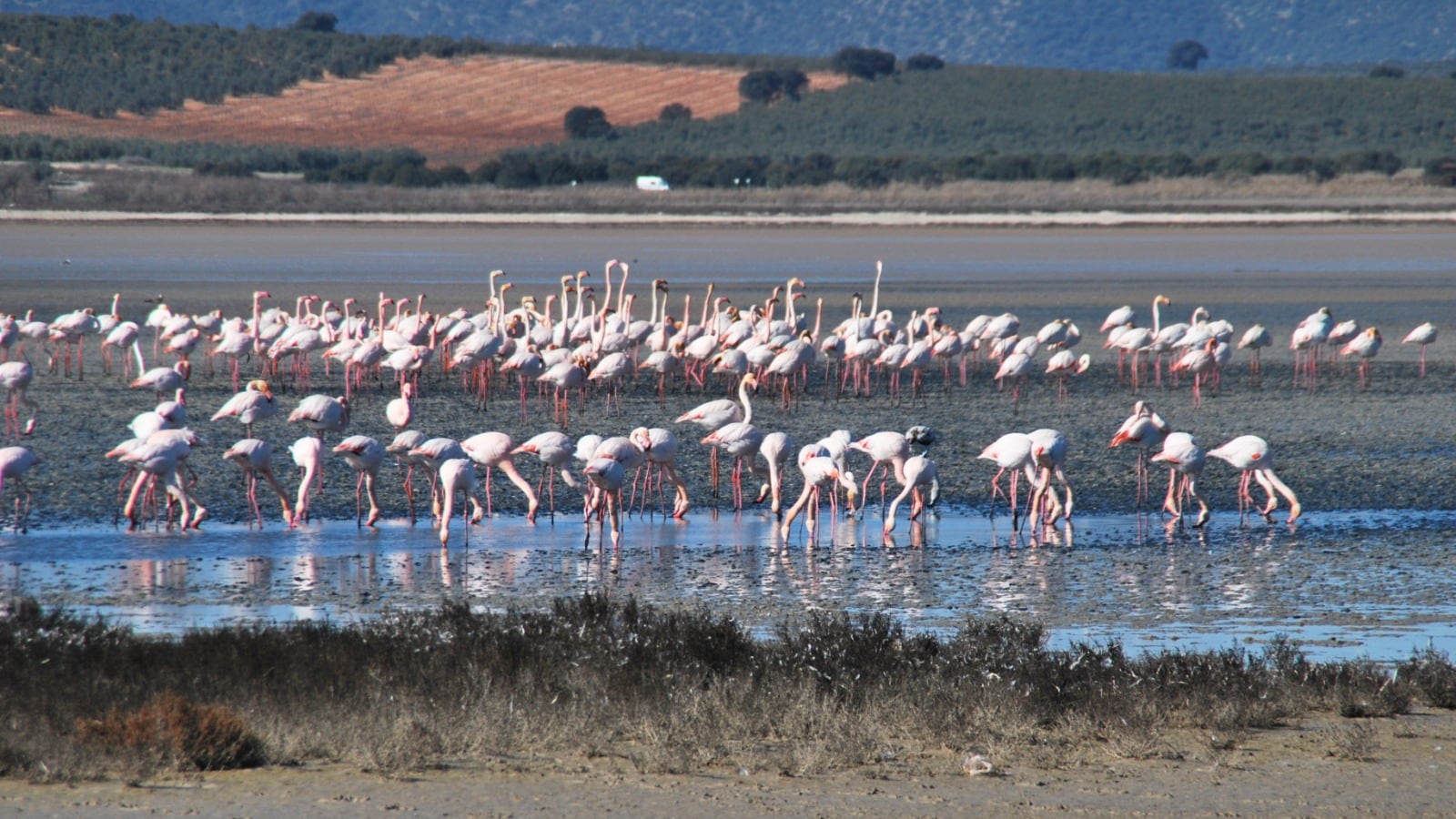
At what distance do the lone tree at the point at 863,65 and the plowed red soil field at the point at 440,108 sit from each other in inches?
54.1

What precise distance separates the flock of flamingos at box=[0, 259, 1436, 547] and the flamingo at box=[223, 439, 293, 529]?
0.06 ft

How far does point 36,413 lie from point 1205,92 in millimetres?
91863

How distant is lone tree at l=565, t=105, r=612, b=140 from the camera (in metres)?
90.1

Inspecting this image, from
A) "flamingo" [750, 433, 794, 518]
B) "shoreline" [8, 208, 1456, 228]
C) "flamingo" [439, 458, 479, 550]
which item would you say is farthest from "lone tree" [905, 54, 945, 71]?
"flamingo" [439, 458, 479, 550]

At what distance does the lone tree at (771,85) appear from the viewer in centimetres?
9812

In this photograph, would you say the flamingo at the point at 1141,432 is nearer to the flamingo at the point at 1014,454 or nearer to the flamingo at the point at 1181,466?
the flamingo at the point at 1181,466

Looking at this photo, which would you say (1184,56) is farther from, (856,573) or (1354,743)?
(1354,743)

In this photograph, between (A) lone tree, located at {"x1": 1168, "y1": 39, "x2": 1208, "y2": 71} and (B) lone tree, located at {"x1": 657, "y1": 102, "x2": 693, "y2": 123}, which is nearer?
(B) lone tree, located at {"x1": 657, "y1": 102, "x2": 693, "y2": 123}

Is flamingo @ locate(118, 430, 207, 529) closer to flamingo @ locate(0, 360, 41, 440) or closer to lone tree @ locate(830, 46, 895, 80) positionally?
flamingo @ locate(0, 360, 41, 440)

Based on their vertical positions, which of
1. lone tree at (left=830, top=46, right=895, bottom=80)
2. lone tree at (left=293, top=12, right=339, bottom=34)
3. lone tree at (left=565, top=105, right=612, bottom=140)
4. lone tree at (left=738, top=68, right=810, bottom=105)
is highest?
lone tree at (left=293, top=12, right=339, bottom=34)

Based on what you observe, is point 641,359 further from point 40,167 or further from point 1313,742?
point 40,167

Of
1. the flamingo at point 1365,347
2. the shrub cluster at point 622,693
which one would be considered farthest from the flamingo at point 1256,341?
the shrub cluster at point 622,693

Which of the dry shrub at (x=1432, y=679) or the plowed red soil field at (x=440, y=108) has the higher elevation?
the plowed red soil field at (x=440, y=108)

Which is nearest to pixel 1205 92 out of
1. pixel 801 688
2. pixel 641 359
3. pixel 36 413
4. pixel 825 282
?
pixel 825 282
